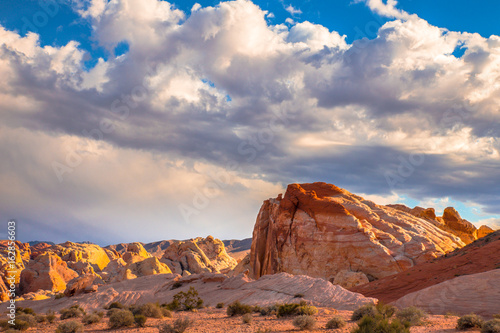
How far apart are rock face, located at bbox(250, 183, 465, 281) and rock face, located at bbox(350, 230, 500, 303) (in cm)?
873

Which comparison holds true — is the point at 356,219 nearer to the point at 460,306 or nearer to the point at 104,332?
the point at 460,306

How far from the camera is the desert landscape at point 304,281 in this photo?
57.5 ft

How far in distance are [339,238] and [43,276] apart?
144 ft

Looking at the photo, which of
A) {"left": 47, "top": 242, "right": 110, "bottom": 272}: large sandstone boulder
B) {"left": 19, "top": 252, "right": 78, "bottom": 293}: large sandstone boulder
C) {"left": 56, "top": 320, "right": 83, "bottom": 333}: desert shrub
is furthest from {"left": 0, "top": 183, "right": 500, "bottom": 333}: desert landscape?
{"left": 47, "top": 242, "right": 110, "bottom": 272}: large sandstone boulder

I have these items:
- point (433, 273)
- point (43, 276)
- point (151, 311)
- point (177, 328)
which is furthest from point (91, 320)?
point (43, 276)

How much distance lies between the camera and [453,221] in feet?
257

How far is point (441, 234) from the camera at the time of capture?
54281 mm

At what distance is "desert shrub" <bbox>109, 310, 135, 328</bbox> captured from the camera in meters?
17.0

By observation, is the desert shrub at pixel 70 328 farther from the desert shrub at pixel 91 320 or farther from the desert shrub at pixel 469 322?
the desert shrub at pixel 469 322

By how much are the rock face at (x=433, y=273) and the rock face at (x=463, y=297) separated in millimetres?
4242

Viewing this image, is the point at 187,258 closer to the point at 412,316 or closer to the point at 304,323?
the point at 304,323

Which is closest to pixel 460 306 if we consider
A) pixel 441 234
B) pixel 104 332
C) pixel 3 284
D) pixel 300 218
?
pixel 104 332

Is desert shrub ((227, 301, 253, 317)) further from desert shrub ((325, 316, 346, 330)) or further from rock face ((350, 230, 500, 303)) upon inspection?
rock face ((350, 230, 500, 303))

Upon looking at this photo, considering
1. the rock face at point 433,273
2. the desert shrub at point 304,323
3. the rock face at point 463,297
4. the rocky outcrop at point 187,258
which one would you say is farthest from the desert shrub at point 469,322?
the rocky outcrop at point 187,258
